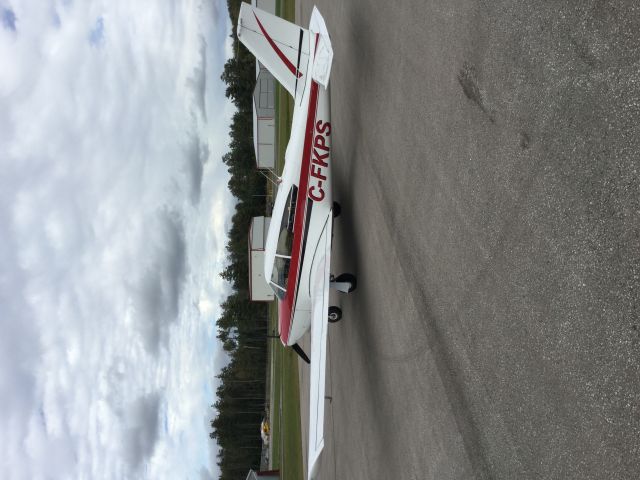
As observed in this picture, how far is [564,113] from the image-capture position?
3775 mm

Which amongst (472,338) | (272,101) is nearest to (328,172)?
(472,338)

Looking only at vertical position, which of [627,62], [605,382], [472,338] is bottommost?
[605,382]

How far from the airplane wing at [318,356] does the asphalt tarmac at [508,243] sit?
1.05 meters

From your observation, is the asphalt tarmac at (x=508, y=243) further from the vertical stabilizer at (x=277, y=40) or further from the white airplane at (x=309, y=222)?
the vertical stabilizer at (x=277, y=40)

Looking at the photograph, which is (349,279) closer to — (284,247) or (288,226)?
(284,247)

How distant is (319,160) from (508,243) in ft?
18.8

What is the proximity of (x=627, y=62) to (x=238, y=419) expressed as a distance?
77.6m

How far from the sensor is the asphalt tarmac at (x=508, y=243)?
10.8 feet

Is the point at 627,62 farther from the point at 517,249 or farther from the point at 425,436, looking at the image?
the point at 425,436

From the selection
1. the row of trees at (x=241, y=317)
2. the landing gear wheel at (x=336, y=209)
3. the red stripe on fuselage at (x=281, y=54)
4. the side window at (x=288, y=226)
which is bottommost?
the side window at (x=288, y=226)

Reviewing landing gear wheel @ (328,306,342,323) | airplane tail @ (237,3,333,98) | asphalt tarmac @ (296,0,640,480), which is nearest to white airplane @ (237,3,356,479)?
landing gear wheel @ (328,306,342,323)

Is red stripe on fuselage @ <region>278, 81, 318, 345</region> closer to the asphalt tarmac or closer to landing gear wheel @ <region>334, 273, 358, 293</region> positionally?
landing gear wheel @ <region>334, 273, 358, 293</region>

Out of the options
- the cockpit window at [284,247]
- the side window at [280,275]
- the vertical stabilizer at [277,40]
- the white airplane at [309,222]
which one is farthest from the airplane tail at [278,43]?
the side window at [280,275]

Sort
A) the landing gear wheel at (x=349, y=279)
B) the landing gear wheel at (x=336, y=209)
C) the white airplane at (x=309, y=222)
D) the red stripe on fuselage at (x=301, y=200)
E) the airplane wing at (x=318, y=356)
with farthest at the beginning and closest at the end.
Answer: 1. the landing gear wheel at (x=336, y=209)
2. the landing gear wheel at (x=349, y=279)
3. the red stripe on fuselage at (x=301, y=200)
4. the white airplane at (x=309, y=222)
5. the airplane wing at (x=318, y=356)
